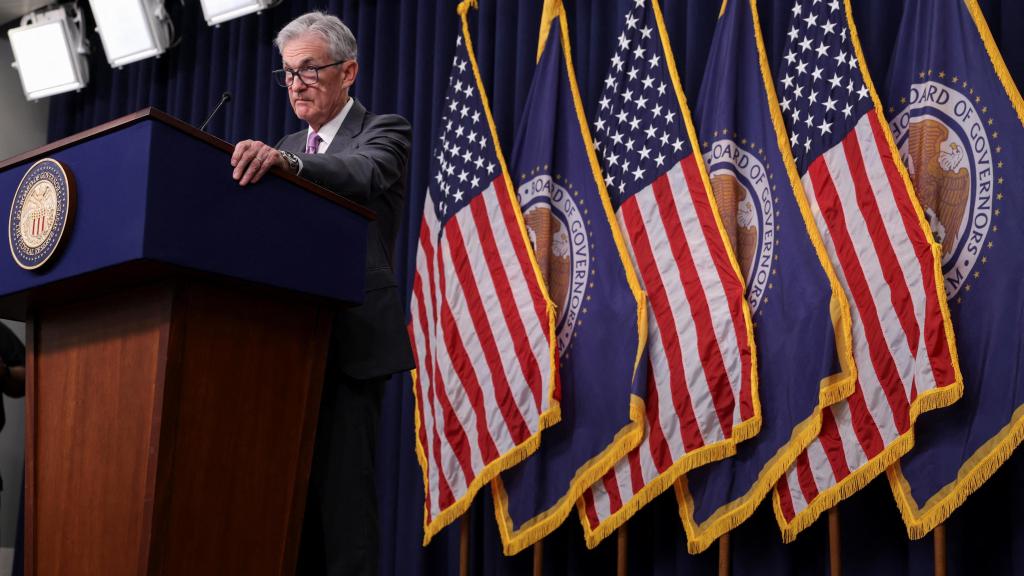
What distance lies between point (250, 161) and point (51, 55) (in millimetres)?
4485

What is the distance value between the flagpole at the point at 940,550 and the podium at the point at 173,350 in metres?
1.92

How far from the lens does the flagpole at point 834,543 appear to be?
3135 mm

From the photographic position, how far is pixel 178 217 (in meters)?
1.62

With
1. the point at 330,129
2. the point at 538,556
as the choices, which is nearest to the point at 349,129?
the point at 330,129

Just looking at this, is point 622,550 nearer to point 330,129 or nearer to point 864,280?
point 864,280

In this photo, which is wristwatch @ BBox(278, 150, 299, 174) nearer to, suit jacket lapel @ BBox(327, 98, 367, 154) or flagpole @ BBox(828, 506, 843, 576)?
suit jacket lapel @ BBox(327, 98, 367, 154)

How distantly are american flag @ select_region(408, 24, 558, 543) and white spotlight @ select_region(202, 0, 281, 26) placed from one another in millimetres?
1418

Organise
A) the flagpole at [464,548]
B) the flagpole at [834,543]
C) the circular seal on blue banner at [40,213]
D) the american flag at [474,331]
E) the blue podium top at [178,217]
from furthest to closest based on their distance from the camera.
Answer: the flagpole at [464,548] < the american flag at [474,331] < the flagpole at [834,543] < the circular seal on blue banner at [40,213] < the blue podium top at [178,217]

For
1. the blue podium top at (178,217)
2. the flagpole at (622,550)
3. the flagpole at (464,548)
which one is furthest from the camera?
the flagpole at (464,548)

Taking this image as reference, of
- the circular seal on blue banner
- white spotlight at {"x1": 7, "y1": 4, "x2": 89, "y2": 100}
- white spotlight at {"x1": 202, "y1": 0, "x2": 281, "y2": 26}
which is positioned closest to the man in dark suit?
the circular seal on blue banner

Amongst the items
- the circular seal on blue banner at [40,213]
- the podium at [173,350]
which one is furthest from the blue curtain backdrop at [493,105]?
the circular seal on blue banner at [40,213]

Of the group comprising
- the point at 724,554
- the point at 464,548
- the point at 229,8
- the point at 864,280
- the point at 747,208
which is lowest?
the point at 464,548

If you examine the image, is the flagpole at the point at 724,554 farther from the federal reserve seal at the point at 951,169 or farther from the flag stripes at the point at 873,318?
the federal reserve seal at the point at 951,169

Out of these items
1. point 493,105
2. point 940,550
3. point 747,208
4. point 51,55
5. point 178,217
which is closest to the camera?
point 178,217
